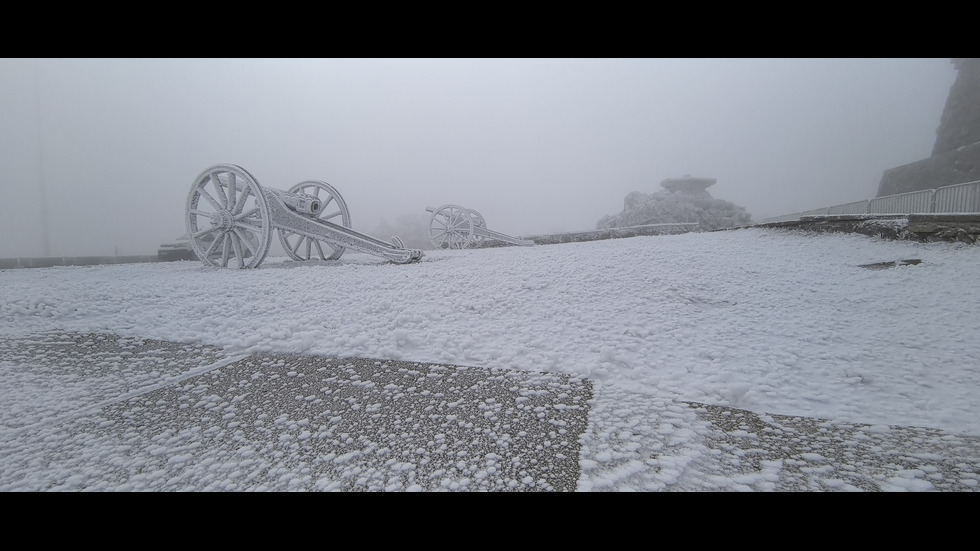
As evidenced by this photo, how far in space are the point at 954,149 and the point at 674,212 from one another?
10.5m

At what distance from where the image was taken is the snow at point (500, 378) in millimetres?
980

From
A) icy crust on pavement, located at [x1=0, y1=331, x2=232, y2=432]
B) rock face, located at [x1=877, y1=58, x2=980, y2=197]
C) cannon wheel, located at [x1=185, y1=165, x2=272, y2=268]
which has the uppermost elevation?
rock face, located at [x1=877, y1=58, x2=980, y2=197]

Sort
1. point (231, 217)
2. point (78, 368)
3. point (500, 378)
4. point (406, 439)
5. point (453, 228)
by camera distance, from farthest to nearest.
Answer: point (453, 228) < point (231, 217) < point (78, 368) < point (500, 378) < point (406, 439)

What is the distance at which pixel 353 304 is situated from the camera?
2635mm

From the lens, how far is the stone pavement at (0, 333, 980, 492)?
930 mm

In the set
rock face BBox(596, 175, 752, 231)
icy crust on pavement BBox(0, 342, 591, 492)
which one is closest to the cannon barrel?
A: icy crust on pavement BBox(0, 342, 591, 492)

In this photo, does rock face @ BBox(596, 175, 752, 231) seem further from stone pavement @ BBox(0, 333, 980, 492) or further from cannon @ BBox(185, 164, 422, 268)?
stone pavement @ BBox(0, 333, 980, 492)

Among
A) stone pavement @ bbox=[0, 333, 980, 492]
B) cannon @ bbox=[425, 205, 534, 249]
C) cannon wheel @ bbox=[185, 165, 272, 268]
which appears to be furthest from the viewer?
cannon @ bbox=[425, 205, 534, 249]

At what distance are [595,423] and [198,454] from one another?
1190 mm

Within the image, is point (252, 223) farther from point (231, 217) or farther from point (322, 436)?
point (322, 436)

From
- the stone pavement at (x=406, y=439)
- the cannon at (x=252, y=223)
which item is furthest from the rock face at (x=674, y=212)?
the stone pavement at (x=406, y=439)

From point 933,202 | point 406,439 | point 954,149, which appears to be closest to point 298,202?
point 406,439

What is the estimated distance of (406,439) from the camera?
3.62ft

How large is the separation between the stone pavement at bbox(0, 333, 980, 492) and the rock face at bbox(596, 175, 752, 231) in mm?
13451
